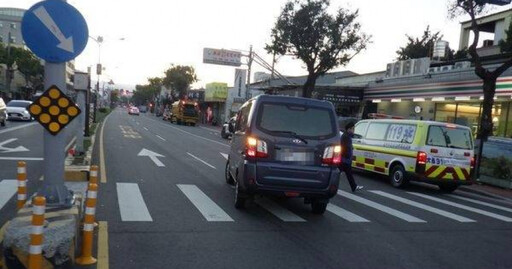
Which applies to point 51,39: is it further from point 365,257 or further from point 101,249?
point 365,257

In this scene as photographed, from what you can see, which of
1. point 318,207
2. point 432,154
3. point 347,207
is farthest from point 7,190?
point 432,154

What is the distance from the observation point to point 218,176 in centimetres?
1336

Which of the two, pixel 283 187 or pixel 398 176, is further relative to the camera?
pixel 398 176

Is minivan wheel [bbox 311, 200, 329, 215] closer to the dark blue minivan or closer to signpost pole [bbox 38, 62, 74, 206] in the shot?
the dark blue minivan

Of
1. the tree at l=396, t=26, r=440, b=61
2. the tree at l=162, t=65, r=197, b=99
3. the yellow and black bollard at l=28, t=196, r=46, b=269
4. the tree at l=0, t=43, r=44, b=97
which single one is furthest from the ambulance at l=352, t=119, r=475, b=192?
the tree at l=162, t=65, r=197, b=99

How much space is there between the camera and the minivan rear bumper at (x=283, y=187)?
835 cm

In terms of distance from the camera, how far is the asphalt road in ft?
20.4

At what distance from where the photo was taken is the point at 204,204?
930cm

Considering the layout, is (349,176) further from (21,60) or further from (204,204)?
(21,60)

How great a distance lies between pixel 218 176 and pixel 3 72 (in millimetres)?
60285

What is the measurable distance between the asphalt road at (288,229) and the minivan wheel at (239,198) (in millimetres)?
192

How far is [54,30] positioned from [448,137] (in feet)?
35.1

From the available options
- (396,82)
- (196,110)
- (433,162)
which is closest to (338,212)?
(433,162)

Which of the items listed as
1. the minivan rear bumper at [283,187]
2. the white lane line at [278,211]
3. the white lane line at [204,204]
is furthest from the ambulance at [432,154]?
the white lane line at [204,204]
